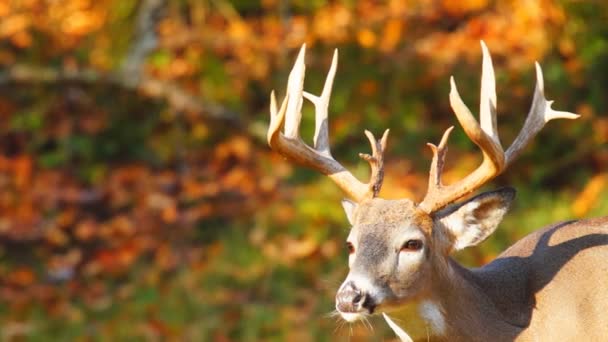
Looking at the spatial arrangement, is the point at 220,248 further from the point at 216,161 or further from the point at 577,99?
the point at 577,99

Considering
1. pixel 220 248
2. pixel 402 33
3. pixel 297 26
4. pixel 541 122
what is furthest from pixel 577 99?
pixel 541 122

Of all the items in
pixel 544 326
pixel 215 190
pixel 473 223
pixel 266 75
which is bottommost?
pixel 544 326

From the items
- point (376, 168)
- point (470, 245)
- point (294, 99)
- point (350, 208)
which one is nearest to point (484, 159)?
point (470, 245)

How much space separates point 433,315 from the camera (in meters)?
5.96

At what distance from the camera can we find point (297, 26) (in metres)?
14.3

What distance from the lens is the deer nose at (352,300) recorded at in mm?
5582

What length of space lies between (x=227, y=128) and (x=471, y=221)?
27.5 ft

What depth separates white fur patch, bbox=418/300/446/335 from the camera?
19.5 feet

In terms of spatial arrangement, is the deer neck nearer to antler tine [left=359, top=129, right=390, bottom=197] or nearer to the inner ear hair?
the inner ear hair

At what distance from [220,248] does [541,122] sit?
7206 millimetres

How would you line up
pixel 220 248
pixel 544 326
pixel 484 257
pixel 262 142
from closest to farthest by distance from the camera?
pixel 544 326
pixel 484 257
pixel 220 248
pixel 262 142

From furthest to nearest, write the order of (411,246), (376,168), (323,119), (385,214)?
1. (323,119)
2. (376,168)
3. (385,214)
4. (411,246)

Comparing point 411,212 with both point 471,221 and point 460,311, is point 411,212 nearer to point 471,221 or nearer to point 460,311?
point 471,221

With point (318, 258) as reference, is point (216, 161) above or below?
above
